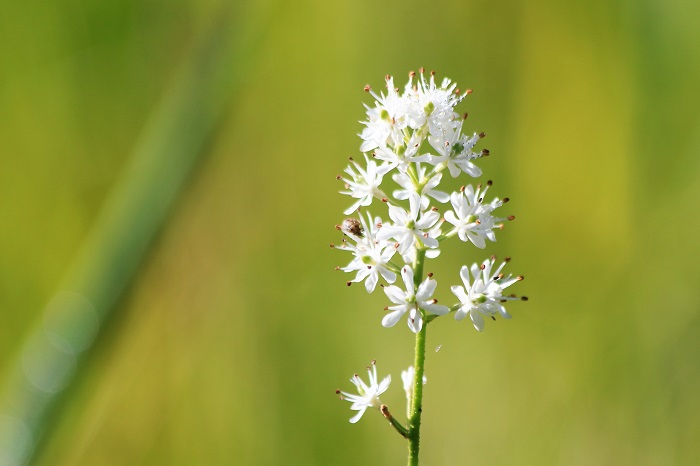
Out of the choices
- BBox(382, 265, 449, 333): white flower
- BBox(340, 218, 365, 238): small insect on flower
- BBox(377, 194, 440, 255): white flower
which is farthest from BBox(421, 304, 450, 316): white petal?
BBox(340, 218, 365, 238): small insect on flower

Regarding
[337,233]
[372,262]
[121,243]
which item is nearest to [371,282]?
[372,262]

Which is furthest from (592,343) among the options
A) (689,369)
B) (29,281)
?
(29,281)

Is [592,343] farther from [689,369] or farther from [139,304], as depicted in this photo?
[139,304]

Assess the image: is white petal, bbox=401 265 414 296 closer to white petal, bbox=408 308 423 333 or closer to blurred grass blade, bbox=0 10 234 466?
white petal, bbox=408 308 423 333

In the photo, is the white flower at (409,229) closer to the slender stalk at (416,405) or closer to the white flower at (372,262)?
the white flower at (372,262)

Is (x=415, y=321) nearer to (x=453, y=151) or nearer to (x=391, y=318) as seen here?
(x=391, y=318)

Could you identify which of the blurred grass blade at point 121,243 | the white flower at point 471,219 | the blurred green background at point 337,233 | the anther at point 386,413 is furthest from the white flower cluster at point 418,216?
the blurred green background at point 337,233

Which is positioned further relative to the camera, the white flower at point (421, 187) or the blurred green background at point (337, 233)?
the blurred green background at point (337, 233)
